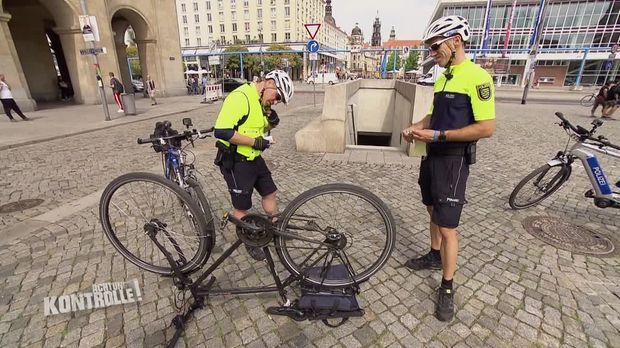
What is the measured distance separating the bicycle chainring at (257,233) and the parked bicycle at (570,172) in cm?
372

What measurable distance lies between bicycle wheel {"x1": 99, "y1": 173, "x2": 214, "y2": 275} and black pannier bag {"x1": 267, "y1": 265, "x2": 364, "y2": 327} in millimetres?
901

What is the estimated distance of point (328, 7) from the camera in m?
112

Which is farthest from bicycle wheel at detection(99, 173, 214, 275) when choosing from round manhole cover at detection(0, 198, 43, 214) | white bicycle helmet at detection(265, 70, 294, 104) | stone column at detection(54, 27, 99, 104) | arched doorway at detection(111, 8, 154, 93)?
arched doorway at detection(111, 8, 154, 93)

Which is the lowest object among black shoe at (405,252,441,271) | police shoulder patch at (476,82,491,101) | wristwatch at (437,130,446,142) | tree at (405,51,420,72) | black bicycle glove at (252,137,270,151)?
black shoe at (405,252,441,271)

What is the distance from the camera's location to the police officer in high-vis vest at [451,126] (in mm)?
2166

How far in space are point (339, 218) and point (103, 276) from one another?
2405mm

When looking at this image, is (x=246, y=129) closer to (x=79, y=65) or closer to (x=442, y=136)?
(x=442, y=136)

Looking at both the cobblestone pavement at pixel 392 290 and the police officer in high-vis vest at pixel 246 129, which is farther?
the police officer in high-vis vest at pixel 246 129

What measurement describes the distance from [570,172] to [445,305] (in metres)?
3.15

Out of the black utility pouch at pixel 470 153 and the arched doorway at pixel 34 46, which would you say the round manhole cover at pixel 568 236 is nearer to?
the black utility pouch at pixel 470 153

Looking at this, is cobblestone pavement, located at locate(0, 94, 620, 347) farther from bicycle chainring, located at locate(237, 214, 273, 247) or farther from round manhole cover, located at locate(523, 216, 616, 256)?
bicycle chainring, located at locate(237, 214, 273, 247)

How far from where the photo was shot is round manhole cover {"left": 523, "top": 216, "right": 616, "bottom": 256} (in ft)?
11.0

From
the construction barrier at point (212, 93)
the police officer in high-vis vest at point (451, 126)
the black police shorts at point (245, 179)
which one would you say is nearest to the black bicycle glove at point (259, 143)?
the black police shorts at point (245, 179)

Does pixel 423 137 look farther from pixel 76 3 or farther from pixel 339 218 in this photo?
pixel 76 3
